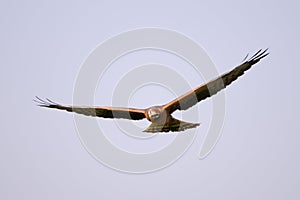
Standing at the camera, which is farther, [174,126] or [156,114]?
[174,126]

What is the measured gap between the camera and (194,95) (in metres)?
17.5

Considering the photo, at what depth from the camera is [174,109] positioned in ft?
57.1

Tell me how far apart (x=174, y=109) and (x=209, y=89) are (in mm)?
1246

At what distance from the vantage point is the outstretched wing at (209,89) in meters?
17.2

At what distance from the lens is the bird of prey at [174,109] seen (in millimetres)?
16953

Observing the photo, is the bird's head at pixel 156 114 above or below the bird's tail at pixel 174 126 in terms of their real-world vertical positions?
above

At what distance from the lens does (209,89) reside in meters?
17.5

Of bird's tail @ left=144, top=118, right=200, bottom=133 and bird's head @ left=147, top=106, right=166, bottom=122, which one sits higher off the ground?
bird's head @ left=147, top=106, right=166, bottom=122

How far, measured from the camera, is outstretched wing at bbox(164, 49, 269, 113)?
1716 centimetres

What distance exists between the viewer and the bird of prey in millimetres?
16953

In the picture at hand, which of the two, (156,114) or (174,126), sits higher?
(156,114)

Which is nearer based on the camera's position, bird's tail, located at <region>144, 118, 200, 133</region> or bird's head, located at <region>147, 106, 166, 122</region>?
bird's head, located at <region>147, 106, 166, 122</region>

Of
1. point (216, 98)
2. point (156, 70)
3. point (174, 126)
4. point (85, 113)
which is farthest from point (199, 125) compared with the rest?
point (156, 70)

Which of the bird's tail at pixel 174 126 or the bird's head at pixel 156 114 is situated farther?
the bird's tail at pixel 174 126
